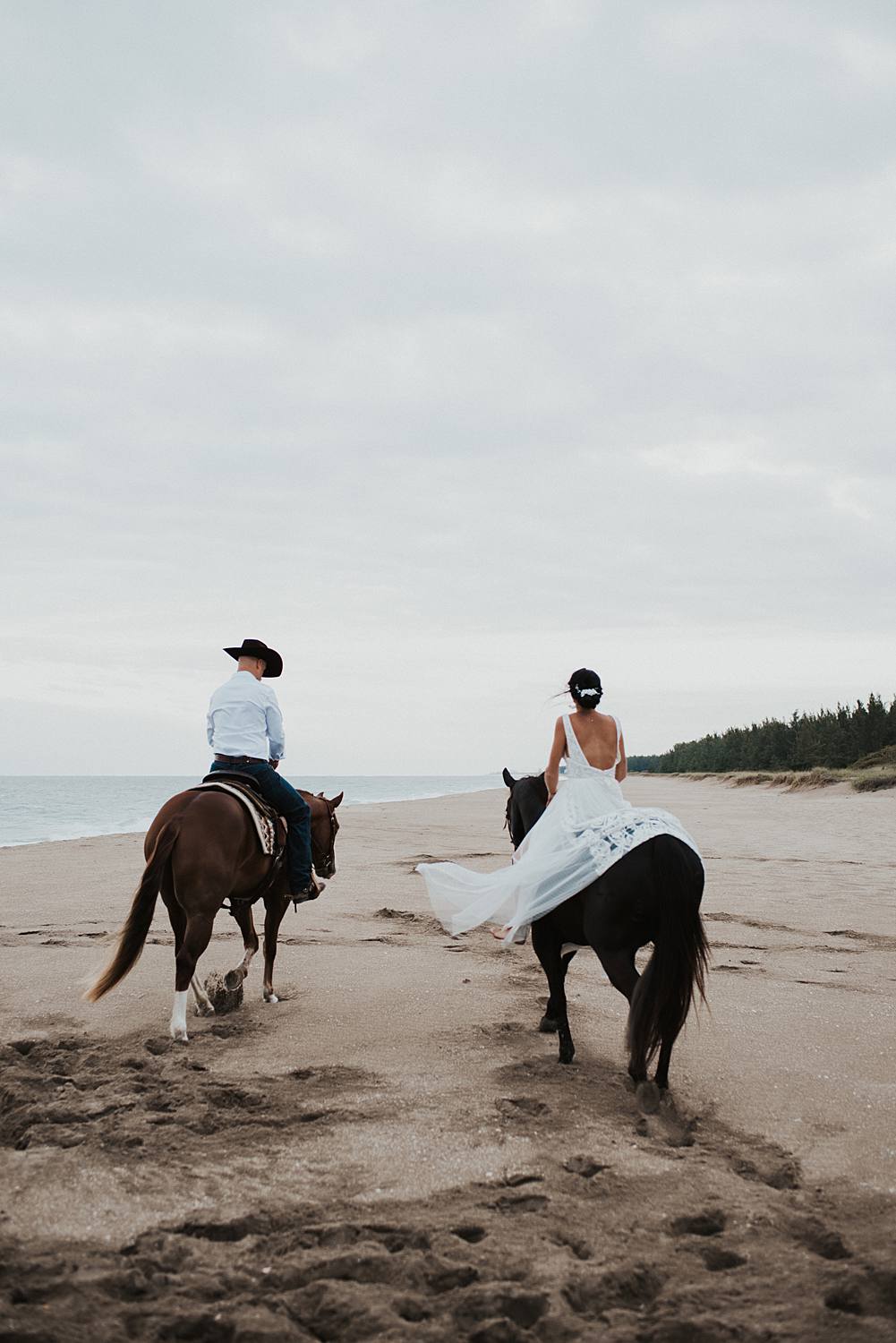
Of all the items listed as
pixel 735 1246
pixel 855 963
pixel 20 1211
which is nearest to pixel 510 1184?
Result: pixel 735 1246

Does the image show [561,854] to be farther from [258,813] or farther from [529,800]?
[258,813]

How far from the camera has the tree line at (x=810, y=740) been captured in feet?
148

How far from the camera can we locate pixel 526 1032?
18.2 ft

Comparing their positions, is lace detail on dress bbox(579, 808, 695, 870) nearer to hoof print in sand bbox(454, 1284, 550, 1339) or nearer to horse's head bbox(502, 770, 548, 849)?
horse's head bbox(502, 770, 548, 849)

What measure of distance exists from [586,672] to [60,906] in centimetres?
750

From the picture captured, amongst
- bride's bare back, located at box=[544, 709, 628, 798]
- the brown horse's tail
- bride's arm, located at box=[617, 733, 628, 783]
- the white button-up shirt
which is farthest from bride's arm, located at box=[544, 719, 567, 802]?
the brown horse's tail

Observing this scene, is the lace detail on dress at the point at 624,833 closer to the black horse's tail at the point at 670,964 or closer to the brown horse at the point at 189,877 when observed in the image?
the black horse's tail at the point at 670,964

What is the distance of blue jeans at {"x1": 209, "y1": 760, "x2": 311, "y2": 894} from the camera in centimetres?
644

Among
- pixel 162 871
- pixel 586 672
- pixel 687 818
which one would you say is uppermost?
pixel 586 672

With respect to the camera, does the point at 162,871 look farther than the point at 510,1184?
Yes

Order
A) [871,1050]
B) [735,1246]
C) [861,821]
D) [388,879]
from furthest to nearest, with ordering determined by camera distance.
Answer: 1. [861,821]
2. [388,879]
3. [871,1050]
4. [735,1246]

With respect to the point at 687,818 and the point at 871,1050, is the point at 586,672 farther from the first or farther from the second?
the point at 687,818

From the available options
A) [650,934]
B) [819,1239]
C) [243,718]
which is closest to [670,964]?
[650,934]

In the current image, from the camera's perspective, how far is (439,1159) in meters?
3.74
